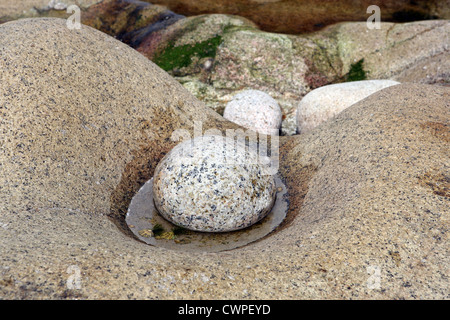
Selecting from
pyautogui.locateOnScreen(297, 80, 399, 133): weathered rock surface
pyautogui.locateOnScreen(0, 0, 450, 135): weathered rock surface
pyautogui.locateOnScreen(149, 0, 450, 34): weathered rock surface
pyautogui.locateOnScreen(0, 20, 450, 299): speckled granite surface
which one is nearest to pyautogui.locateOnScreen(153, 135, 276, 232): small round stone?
pyautogui.locateOnScreen(0, 20, 450, 299): speckled granite surface

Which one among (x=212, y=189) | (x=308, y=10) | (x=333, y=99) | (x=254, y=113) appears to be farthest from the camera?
(x=308, y=10)

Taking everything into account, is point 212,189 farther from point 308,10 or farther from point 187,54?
point 308,10

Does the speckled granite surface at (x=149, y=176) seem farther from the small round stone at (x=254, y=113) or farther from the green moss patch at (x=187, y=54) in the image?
the green moss patch at (x=187, y=54)

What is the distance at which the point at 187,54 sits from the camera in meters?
8.75

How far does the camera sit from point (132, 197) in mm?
4066

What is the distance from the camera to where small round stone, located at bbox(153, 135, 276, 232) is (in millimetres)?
3436

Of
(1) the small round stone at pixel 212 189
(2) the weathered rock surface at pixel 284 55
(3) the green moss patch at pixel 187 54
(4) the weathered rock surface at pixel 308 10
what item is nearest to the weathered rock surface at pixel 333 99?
(2) the weathered rock surface at pixel 284 55

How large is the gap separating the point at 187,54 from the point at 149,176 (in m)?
5.05

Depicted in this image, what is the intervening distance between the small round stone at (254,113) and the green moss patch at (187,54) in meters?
2.59

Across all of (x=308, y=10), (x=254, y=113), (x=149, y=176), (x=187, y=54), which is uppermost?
(x=308, y=10)

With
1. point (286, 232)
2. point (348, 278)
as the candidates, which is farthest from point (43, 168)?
point (348, 278)

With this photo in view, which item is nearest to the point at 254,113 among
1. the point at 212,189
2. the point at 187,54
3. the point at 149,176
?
the point at 149,176

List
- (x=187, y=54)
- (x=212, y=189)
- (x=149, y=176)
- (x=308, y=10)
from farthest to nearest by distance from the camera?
(x=308, y=10) → (x=187, y=54) → (x=149, y=176) → (x=212, y=189)

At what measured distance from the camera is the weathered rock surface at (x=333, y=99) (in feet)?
19.3
